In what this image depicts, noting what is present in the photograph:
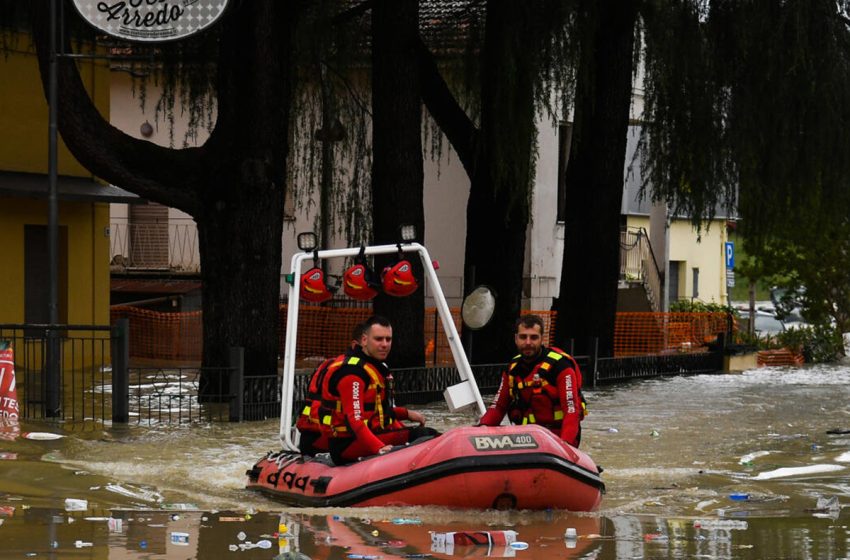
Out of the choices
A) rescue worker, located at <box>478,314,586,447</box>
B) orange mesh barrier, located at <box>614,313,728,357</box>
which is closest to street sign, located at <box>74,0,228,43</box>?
rescue worker, located at <box>478,314,586,447</box>

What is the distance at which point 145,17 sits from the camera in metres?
16.8

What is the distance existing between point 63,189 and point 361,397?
46.3 feet

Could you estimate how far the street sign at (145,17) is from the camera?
54.7 feet

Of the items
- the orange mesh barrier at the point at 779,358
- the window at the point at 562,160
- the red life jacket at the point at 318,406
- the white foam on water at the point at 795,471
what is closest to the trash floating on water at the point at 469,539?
the red life jacket at the point at 318,406

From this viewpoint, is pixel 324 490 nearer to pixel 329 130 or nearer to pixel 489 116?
pixel 489 116

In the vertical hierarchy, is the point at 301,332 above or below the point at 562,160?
below

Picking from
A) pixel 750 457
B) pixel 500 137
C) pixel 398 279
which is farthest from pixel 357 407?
pixel 500 137

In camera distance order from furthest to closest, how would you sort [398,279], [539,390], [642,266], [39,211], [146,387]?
[642,266] → [39,211] → [146,387] → [398,279] → [539,390]

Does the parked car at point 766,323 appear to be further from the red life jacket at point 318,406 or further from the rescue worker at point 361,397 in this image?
the rescue worker at point 361,397

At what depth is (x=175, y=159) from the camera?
Answer: 18.9m

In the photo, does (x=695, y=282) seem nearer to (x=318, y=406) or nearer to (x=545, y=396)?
(x=545, y=396)

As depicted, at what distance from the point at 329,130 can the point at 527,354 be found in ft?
44.1

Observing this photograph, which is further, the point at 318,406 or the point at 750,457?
the point at 750,457

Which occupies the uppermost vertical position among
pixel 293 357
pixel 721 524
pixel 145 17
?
pixel 145 17
